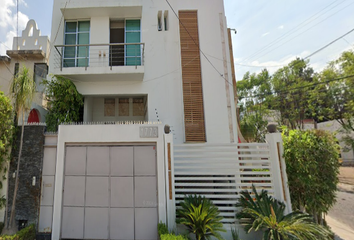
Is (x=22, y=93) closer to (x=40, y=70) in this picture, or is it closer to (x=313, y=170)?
(x=40, y=70)

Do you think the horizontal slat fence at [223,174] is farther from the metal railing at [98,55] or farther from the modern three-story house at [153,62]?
the metal railing at [98,55]

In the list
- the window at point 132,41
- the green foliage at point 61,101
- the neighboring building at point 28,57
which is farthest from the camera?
the neighboring building at point 28,57

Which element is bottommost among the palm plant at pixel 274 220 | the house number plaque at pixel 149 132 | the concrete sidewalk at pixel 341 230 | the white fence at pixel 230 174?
the concrete sidewalk at pixel 341 230

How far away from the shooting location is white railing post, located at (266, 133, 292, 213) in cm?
462

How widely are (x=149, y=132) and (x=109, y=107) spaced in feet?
16.1

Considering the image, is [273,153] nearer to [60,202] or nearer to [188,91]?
[188,91]

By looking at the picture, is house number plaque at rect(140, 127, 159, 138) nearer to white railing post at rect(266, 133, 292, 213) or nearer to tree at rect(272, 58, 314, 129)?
white railing post at rect(266, 133, 292, 213)

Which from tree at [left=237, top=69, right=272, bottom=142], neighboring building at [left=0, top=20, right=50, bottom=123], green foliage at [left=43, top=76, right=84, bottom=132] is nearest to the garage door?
green foliage at [left=43, top=76, right=84, bottom=132]

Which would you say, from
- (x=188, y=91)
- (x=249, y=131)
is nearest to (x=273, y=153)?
(x=188, y=91)

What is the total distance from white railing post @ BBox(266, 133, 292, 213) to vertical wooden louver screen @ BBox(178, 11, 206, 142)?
272 centimetres

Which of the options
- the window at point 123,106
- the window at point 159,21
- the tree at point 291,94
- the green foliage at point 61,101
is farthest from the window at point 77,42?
the tree at point 291,94

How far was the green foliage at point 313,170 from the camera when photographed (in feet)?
14.9

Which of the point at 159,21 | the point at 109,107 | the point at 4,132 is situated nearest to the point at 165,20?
the point at 159,21

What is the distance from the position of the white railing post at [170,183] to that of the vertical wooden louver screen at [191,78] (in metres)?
2.29
